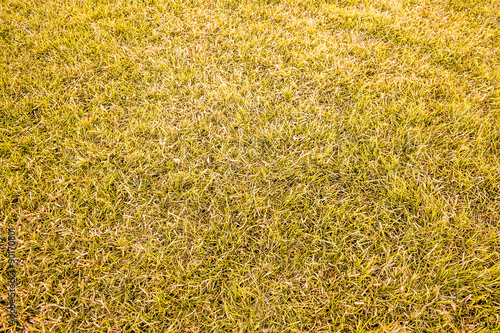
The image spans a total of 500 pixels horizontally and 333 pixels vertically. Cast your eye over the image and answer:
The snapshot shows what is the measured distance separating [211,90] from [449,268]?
2.15 meters

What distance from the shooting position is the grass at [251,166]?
1.53 m

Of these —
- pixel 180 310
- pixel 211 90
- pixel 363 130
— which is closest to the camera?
pixel 180 310

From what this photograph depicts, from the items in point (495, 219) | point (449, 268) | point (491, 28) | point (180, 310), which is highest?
point (491, 28)

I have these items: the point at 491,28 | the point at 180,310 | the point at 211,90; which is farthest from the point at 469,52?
the point at 180,310

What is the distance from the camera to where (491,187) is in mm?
1883

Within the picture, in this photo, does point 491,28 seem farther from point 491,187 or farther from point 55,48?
point 55,48

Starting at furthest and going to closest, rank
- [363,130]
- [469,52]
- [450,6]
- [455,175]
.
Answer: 1. [450,6]
2. [469,52]
3. [363,130]
4. [455,175]

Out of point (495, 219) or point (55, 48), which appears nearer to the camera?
point (495, 219)

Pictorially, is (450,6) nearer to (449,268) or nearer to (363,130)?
(363,130)

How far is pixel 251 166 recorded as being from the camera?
6.53ft

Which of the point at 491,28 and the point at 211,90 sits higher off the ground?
the point at 491,28

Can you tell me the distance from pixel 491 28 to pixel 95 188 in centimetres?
406

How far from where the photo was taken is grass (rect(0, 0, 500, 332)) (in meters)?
1.53

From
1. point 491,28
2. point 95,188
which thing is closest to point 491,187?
point 491,28
